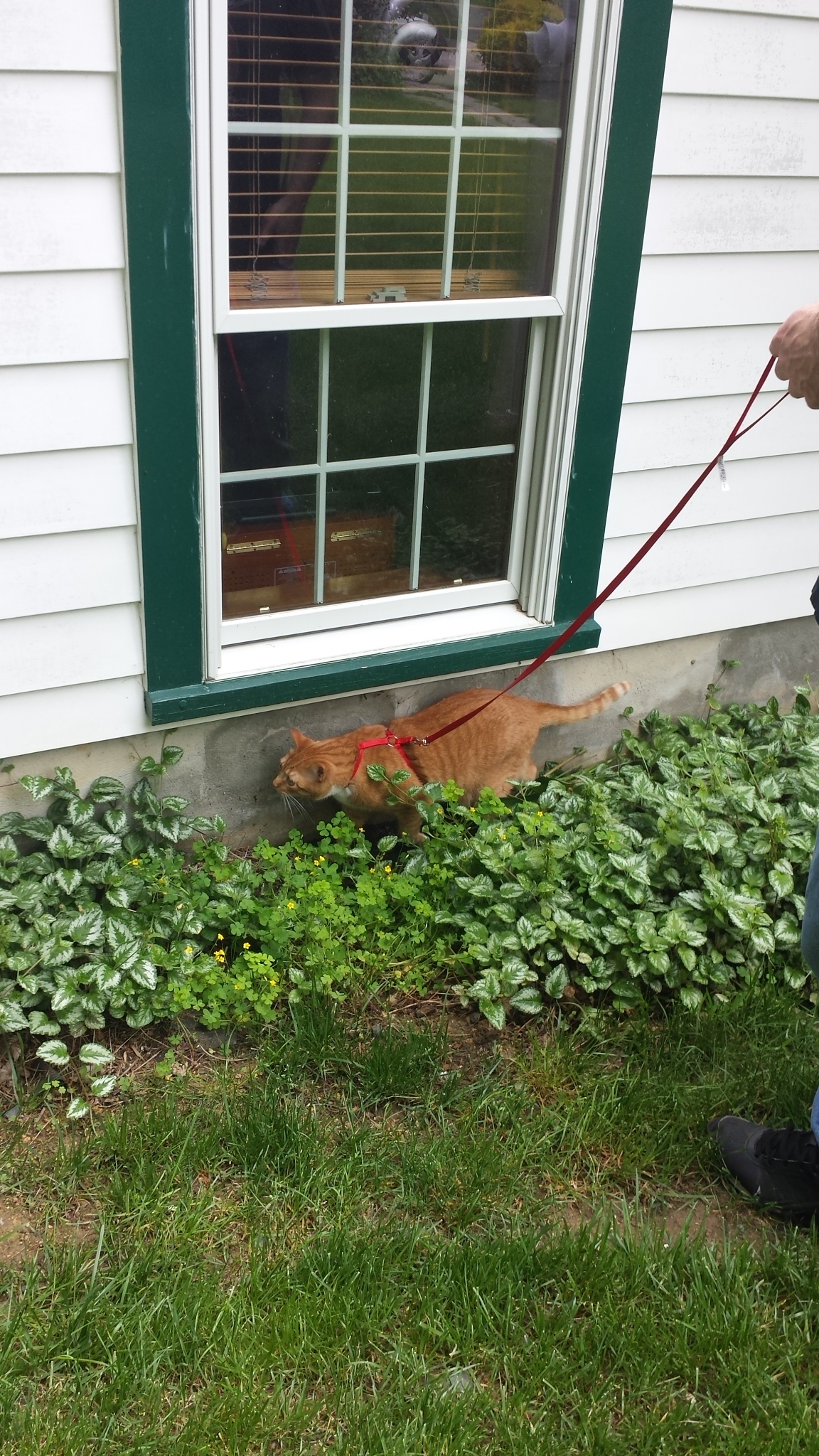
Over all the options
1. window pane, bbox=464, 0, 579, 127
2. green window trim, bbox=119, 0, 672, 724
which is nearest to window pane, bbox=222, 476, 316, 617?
green window trim, bbox=119, 0, 672, 724

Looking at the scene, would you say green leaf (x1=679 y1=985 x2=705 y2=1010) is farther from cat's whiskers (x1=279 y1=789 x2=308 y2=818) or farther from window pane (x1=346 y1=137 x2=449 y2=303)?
window pane (x1=346 y1=137 x2=449 y2=303)

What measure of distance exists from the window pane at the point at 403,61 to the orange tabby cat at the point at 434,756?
1.67m

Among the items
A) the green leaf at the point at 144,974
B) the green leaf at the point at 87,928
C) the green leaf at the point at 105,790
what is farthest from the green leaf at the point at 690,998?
the green leaf at the point at 105,790

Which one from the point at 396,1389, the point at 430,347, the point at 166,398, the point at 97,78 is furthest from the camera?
the point at 430,347

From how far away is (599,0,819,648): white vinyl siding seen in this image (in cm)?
356

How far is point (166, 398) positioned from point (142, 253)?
1.12ft

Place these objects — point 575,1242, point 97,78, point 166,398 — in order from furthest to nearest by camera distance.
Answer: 1. point 166,398
2. point 97,78
3. point 575,1242

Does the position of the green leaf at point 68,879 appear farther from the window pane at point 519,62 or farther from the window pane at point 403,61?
Answer: the window pane at point 519,62

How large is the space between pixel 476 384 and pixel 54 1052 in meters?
2.24

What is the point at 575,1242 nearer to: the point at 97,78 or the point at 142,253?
the point at 142,253

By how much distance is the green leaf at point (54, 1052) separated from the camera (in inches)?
112

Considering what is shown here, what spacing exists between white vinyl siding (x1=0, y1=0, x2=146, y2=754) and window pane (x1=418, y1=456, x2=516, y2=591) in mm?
1015

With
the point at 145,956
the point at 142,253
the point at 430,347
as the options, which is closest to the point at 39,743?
the point at 145,956

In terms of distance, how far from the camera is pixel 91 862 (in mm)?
3297
